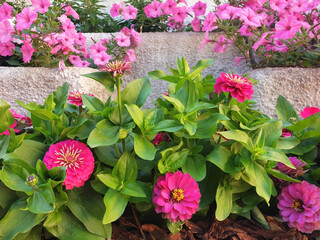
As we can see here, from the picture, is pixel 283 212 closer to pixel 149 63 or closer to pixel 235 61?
pixel 235 61

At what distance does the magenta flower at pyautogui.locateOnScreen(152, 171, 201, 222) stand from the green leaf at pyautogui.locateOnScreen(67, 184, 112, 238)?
0.17 metres

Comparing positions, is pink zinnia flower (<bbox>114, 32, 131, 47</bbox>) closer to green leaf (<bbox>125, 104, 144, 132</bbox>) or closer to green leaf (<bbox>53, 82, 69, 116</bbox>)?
green leaf (<bbox>53, 82, 69, 116</bbox>)

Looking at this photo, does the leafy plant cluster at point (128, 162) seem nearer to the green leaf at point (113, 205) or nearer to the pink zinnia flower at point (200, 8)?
the green leaf at point (113, 205)

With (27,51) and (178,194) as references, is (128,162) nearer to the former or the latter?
(178,194)

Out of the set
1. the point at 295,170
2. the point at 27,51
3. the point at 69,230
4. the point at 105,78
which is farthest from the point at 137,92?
the point at 27,51

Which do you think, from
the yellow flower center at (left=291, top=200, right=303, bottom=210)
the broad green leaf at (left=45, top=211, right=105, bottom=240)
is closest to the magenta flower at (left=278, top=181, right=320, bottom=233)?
the yellow flower center at (left=291, top=200, right=303, bottom=210)

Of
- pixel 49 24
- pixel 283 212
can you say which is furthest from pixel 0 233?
pixel 49 24

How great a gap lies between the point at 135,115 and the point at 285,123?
613 mm

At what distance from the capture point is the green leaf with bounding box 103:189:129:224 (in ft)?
2.98

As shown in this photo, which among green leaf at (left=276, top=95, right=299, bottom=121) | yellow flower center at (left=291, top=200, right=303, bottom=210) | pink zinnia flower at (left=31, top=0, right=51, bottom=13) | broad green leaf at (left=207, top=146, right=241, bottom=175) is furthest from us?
pink zinnia flower at (left=31, top=0, right=51, bottom=13)

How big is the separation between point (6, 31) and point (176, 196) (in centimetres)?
199

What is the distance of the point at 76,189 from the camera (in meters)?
1.02

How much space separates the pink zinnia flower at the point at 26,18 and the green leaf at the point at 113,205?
1744 millimetres

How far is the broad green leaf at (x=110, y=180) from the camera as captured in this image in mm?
923
